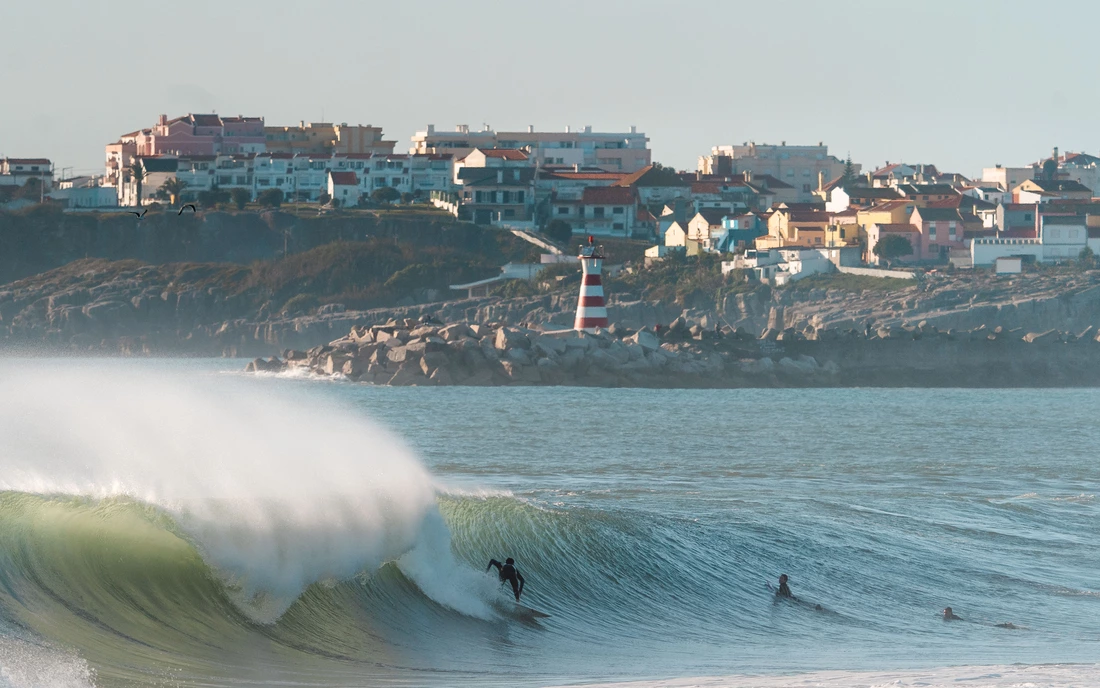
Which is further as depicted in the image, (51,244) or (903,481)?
(51,244)

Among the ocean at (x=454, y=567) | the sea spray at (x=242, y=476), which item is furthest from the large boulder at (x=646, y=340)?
the sea spray at (x=242, y=476)

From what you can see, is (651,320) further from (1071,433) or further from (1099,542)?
(1099,542)

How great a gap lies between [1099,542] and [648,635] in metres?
8.63

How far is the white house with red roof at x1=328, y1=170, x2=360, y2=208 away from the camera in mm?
103312

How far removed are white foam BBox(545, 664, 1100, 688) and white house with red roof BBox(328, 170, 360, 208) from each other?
301 ft

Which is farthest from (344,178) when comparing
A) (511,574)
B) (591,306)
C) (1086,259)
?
(511,574)

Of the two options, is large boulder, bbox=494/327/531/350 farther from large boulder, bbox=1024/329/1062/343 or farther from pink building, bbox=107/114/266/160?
pink building, bbox=107/114/266/160

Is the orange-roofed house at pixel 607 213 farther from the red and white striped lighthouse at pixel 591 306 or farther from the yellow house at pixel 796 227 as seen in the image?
the red and white striped lighthouse at pixel 591 306

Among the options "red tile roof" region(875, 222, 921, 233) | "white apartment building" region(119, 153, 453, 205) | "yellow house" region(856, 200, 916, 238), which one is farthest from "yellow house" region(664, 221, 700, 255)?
"white apartment building" region(119, 153, 453, 205)

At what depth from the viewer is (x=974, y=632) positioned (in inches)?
636

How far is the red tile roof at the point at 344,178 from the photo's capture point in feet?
340

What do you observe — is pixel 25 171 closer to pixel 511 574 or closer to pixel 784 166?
pixel 784 166

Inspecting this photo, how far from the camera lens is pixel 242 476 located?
52.8 feet

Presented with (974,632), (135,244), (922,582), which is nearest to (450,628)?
(974,632)
